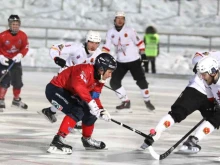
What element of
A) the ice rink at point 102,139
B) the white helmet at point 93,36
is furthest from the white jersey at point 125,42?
the white helmet at point 93,36

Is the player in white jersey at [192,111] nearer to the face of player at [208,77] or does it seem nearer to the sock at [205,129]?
the sock at [205,129]

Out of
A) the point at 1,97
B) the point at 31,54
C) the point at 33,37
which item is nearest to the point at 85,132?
the point at 1,97

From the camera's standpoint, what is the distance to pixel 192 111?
6.91 metres

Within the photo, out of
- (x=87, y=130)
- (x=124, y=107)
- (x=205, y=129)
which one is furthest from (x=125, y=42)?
(x=205, y=129)

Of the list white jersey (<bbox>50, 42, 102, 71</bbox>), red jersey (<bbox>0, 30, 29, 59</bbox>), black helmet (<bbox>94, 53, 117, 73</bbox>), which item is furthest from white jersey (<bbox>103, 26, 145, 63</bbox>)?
black helmet (<bbox>94, 53, 117, 73</bbox>)

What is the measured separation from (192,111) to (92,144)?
980mm

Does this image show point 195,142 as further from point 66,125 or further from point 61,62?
point 61,62

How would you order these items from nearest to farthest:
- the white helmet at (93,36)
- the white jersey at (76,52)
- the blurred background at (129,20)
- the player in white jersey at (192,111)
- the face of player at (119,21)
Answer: the player in white jersey at (192,111), the white helmet at (93,36), the white jersey at (76,52), the face of player at (119,21), the blurred background at (129,20)

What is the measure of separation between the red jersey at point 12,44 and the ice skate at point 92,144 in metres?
3.67

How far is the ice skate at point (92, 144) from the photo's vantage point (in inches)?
280

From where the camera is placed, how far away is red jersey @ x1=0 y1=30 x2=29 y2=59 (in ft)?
34.4

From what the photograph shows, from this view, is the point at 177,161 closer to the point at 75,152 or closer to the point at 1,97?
the point at 75,152

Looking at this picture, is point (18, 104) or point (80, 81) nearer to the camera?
point (80, 81)

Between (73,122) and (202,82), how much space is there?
1263 millimetres
